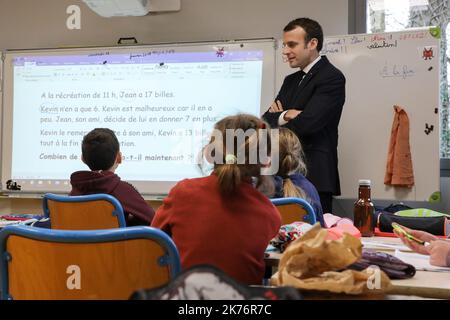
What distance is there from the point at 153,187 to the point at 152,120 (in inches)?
22.2

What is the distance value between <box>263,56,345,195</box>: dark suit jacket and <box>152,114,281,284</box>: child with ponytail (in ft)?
5.73

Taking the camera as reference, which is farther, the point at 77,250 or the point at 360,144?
the point at 360,144

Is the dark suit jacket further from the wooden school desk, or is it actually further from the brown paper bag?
the brown paper bag

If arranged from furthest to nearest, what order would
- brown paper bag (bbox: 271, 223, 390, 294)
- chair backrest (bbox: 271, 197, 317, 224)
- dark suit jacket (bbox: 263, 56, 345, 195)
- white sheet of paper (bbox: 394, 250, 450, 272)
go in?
dark suit jacket (bbox: 263, 56, 345, 195), chair backrest (bbox: 271, 197, 317, 224), white sheet of paper (bbox: 394, 250, 450, 272), brown paper bag (bbox: 271, 223, 390, 294)

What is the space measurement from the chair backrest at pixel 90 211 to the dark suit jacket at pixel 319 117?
1.38 metres

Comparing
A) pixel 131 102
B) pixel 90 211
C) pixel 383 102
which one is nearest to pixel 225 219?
pixel 90 211

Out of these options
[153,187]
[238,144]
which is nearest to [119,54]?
[153,187]

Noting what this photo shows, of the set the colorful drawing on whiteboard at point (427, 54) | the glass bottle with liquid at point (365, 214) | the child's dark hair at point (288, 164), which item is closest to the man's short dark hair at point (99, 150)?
the child's dark hair at point (288, 164)

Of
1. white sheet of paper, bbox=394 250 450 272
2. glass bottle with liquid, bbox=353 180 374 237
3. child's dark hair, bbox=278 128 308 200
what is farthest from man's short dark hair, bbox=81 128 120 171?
white sheet of paper, bbox=394 250 450 272

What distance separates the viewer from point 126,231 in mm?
964

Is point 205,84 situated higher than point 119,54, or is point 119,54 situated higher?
A: point 119,54

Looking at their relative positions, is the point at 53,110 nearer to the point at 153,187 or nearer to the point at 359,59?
the point at 153,187

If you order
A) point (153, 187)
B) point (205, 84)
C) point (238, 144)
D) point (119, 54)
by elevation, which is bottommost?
point (153, 187)

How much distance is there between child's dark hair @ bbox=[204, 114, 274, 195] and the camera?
1.20 metres
